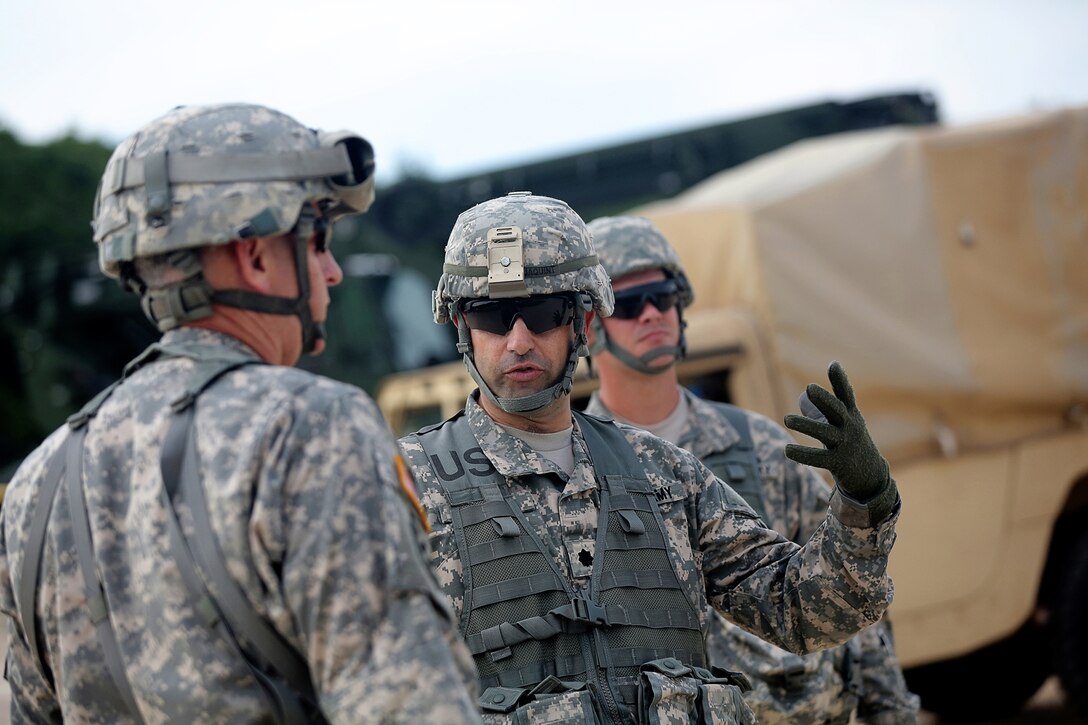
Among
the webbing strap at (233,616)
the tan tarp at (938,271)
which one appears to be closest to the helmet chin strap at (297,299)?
the webbing strap at (233,616)

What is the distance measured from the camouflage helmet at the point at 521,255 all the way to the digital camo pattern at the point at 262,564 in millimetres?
1065

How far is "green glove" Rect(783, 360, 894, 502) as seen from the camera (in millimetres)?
2881

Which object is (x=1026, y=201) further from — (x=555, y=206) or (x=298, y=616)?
(x=298, y=616)

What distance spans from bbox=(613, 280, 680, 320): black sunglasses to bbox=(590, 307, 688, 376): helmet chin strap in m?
0.08

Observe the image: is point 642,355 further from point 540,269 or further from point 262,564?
point 262,564

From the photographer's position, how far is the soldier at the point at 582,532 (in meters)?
2.92

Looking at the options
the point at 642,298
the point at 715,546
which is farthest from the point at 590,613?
the point at 642,298

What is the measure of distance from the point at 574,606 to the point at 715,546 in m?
0.36

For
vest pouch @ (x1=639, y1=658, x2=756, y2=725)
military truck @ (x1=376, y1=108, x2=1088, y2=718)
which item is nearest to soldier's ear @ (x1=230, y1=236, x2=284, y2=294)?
vest pouch @ (x1=639, y1=658, x2=756, y2=725)

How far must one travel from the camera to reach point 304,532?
2.06 metres

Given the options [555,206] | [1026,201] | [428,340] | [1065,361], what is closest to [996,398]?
[1065,361]

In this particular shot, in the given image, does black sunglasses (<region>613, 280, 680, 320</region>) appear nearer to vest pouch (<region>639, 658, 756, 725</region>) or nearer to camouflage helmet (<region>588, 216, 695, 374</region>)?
camouflage helmet (<region>588, 216, 695, 374</region>)

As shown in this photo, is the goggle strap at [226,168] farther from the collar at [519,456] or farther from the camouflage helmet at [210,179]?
the collar at [519,456]

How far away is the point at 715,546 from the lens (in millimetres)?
3139
